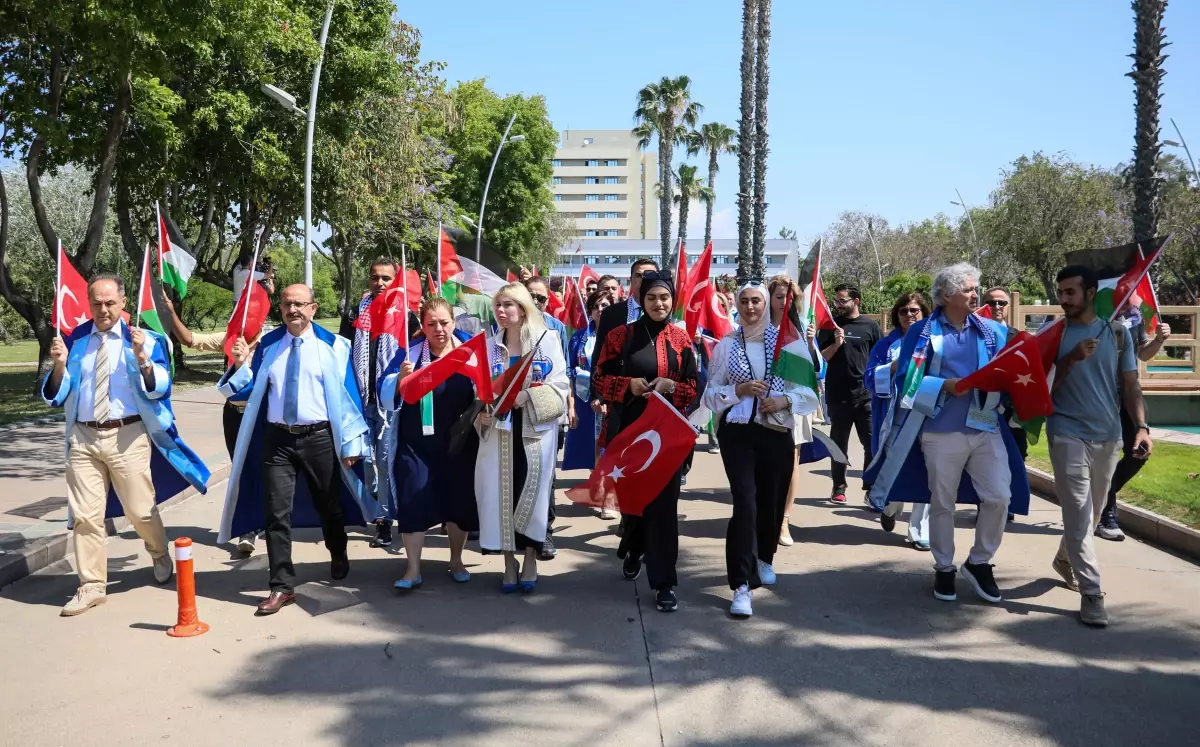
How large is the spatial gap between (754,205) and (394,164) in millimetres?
9786

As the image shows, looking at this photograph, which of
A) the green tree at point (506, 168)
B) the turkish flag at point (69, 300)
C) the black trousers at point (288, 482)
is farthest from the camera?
the green tree at point (506, 168)

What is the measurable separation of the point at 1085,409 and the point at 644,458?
245cm

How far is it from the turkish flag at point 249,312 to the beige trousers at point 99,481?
94 cm

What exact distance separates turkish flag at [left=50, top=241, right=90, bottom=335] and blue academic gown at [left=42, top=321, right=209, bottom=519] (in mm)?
212

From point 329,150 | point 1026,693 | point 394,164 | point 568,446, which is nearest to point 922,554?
point 1026,693

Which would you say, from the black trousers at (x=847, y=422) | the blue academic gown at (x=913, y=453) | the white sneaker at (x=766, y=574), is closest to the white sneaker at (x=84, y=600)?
the white sneaker at (x=766, y=574)

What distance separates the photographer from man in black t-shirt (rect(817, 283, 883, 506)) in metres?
8.48

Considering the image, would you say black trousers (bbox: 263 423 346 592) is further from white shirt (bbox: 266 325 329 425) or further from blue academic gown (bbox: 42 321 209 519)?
blue academic gown (bbox: 42 321 209 519)

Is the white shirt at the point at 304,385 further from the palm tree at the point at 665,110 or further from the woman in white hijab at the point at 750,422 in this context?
the palm tree at the point at 665,110

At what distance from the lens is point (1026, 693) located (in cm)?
422

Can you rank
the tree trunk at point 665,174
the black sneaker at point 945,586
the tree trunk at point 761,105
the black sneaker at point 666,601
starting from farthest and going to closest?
1. the tree trunk at point 665,174
2. the tree trunk at point 761,105
3. the black sneaker at point 945,586
4. the black sneaker at point 666,601

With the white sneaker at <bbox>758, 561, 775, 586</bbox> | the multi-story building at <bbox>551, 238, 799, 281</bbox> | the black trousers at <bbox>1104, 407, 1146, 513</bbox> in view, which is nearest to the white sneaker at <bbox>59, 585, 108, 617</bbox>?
the white sneaker at <bbox>758, 561, 775, 586</bbox>

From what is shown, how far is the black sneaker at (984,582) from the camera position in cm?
559

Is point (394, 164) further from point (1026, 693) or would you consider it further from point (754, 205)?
point (1026, 693)
